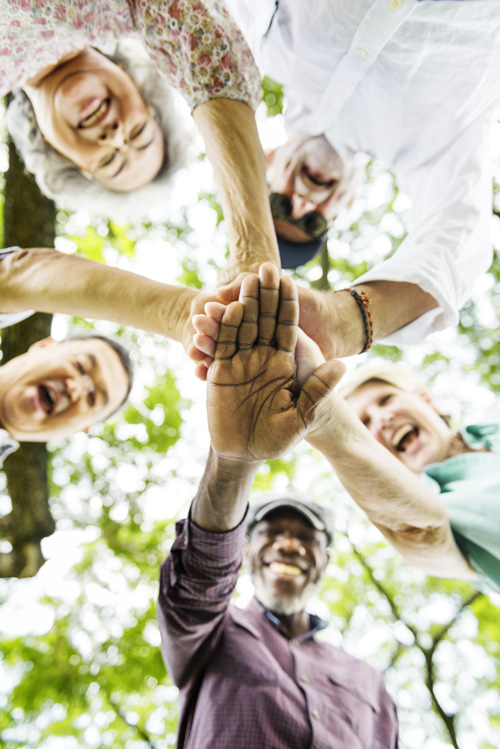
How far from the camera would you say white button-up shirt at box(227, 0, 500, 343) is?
1.82 m

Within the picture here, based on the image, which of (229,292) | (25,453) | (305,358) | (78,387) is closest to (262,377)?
(305,358)

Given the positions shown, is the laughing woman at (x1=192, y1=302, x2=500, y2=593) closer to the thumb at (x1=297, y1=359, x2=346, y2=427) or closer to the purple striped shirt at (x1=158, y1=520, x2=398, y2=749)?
the thumb at (x1=297, y1=359, x2=346, y2=427)

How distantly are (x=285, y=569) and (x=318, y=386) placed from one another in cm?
225

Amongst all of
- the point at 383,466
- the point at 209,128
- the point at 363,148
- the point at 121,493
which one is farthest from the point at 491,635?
the point at 209,128

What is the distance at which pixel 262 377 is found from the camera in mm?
1549

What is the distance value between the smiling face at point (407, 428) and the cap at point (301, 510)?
0.69 m

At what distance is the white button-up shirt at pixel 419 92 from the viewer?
1.82 m

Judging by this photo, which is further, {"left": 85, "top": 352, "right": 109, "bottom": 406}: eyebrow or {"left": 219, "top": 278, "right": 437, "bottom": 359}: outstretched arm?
{"left": 85, "top": 352, "right": 109, "bottom": 406}: eyebrow

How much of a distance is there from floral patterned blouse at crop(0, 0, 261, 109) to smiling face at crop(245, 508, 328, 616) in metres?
2.68

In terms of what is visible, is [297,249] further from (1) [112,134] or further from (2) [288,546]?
(2) [288,546]

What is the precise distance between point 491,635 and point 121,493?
535 cm

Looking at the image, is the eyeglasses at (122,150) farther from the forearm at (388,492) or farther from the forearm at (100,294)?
the forearm at (388,492)

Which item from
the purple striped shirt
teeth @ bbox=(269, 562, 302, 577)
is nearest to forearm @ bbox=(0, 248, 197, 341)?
the purple striped shirt

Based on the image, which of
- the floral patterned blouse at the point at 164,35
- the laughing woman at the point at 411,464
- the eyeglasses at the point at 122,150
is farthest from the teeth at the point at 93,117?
the laughing woman at the point at 411,464
